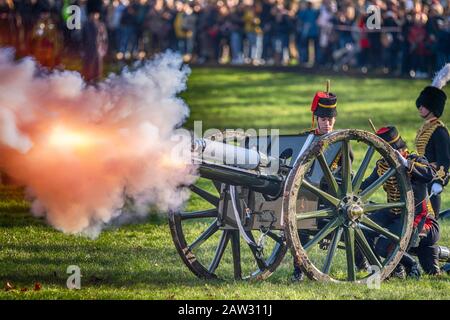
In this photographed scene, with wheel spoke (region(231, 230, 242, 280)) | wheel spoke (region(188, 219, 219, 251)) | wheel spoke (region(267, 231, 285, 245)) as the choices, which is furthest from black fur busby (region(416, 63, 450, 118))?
wheel spoke (region(188, 219, 219, 251))

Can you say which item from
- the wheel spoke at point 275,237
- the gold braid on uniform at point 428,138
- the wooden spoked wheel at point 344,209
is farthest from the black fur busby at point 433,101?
the wheel spoke at point 275,237

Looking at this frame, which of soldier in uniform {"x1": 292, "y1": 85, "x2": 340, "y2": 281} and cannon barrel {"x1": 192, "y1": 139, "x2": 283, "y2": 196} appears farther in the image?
soldier in uniform {"x1": 292, "y1": 85, "x2": 340, "y2": 281}

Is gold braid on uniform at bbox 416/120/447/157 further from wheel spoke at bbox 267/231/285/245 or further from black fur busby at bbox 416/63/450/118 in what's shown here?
wheel spoke at bbox 267/231/285/245

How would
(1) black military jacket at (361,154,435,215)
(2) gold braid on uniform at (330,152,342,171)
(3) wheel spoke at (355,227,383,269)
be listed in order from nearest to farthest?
(3) wheel spoke at (355,227,383,269) → (1) black military jacket at (361,154,435,215) → (2) gold braid on uniform at (330,152,342,171)

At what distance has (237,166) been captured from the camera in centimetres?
1016

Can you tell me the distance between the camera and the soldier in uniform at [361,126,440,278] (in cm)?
1064

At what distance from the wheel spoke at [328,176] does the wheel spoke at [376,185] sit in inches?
9.9

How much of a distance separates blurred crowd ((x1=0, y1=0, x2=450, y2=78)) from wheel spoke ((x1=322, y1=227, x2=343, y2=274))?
16912 millimetres

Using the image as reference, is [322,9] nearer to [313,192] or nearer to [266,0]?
[266,0]

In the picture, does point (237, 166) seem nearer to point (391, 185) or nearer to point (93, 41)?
point (391, 185)

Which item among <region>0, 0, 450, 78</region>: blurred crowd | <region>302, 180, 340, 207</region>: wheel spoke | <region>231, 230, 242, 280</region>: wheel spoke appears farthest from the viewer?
<region>0, 0, 450, 78</region>: blurred crowd

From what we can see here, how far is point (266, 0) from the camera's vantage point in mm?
35562

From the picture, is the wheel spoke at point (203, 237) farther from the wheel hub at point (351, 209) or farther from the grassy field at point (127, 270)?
the wheel hub at point (351, 209)

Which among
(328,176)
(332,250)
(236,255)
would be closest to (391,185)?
(328,176)
